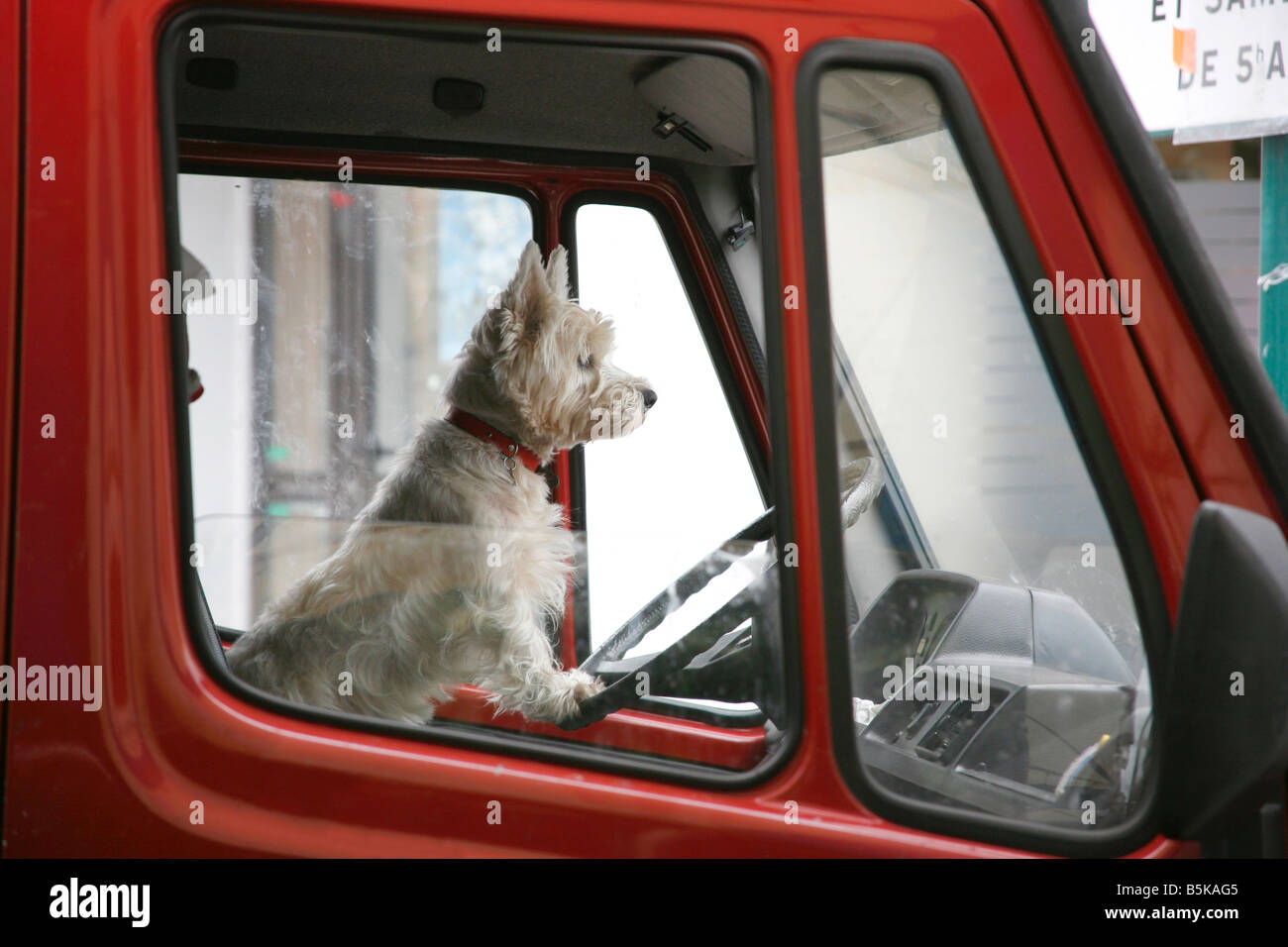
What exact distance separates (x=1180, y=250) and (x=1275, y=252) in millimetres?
2317

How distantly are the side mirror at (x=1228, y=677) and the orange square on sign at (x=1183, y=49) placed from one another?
7.84 feet

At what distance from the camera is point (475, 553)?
1.92 meters

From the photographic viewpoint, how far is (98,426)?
3.54 feet

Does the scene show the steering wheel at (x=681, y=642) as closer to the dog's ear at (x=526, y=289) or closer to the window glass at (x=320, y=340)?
the window glass at (x=320, y=340)

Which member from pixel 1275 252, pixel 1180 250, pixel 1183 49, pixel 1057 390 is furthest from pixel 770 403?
pixel 1275 252

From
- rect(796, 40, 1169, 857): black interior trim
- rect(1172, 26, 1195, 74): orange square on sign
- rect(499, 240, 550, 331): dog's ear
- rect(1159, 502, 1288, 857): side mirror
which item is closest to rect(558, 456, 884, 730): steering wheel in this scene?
rect(796, 40, 1169, 857): black interior trim

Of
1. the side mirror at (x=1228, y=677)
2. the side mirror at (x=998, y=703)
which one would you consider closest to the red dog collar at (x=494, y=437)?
the side mirror at (x=998, y=703)

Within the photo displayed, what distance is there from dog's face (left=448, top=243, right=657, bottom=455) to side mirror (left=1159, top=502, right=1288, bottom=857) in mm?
1443

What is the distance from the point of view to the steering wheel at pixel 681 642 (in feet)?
5.02

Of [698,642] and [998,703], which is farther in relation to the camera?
[698,642]

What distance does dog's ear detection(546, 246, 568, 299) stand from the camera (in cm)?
227

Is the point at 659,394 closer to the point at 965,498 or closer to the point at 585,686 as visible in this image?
the point at 585,686
